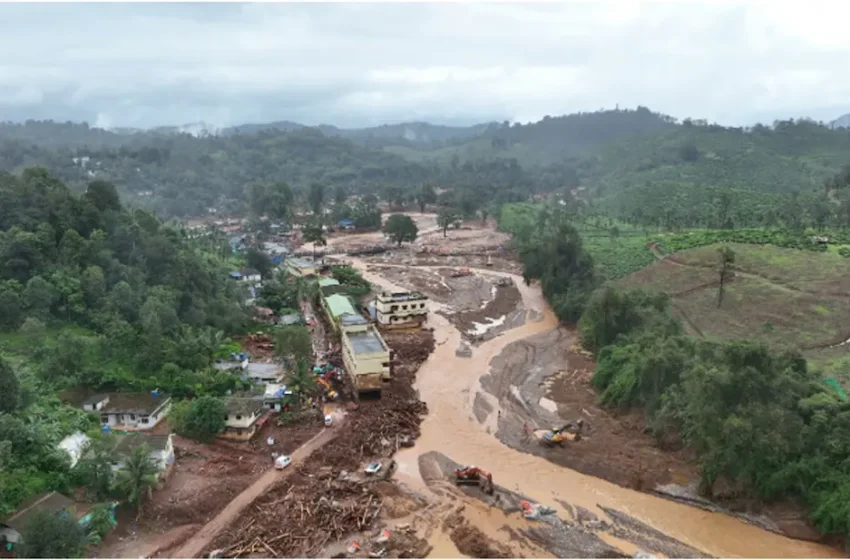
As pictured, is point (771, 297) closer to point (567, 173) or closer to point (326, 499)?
point (326, 499)

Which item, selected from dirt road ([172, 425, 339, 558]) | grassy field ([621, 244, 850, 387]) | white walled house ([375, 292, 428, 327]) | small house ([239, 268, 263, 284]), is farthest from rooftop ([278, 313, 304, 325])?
grassy field ([621, 244, 850, 387])

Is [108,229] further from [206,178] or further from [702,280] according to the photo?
[206,178]

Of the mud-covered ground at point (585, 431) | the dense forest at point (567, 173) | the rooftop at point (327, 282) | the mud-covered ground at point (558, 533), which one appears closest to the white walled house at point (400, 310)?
the rooftop at point (327, 282)

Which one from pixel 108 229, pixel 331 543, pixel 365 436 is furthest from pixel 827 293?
pixel 108 229

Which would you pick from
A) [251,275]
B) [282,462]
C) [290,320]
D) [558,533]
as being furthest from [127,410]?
[251,275]

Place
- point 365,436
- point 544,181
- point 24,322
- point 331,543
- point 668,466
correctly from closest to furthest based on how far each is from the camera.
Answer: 1. point 331,543
2. point 668,466
3. point 365,436
4. point 24,322
5. point 544,181

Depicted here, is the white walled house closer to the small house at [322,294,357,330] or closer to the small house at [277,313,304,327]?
the small house at [322,294,357,330]
